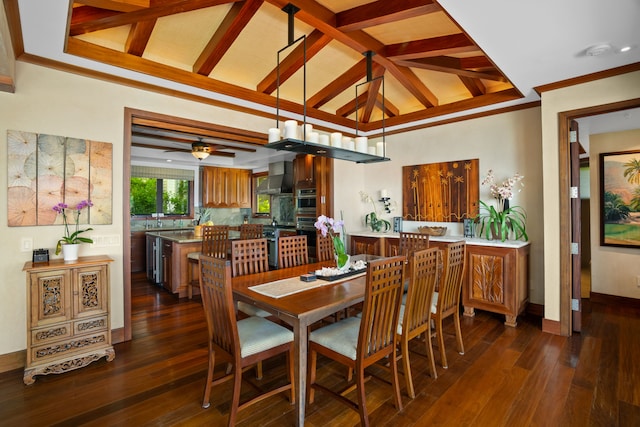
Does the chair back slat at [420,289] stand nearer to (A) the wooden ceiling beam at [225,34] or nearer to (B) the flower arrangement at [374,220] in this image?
(A) the wooden ceiling beam at [225,34]

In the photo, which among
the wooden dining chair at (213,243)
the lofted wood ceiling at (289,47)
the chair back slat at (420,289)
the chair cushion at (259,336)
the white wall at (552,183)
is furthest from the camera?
the wooden dining chair at (213,243)

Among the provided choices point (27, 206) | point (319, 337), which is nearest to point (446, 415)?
point (319, 337)

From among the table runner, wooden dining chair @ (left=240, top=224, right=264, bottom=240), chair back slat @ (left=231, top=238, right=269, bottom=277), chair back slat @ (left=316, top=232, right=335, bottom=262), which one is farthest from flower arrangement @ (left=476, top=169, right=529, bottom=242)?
wooden dining chair @ (left=240, top=224, right=264, bottom=240)

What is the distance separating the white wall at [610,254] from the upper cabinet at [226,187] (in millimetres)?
6670

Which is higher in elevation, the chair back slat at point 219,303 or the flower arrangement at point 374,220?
the flower arrangement at point 374,220

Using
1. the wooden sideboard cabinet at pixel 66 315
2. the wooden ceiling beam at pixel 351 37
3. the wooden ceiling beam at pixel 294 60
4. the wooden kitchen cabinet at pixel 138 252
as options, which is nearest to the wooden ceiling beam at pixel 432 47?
the wooden ceiling beam at pixel 351 37

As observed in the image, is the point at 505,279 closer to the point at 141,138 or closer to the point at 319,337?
the point at 319,337

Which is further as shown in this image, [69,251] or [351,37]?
[351,37]

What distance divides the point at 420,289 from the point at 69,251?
9.33 ft

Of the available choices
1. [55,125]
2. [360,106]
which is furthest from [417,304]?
[360,106]

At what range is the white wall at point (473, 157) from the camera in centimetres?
372

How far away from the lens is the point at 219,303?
72.6 inches

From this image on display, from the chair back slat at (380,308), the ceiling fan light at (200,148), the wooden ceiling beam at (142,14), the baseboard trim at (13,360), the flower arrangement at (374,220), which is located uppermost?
the wooden ceiling beam at (142,14)

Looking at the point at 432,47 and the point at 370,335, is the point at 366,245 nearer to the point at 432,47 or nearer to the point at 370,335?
the point at 432,47
